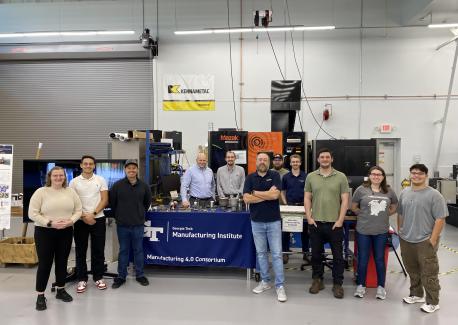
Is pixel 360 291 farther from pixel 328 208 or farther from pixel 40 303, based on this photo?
pixel 40 303

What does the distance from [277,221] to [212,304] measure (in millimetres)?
1076

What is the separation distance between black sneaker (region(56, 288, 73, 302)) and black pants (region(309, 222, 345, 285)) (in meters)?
2.62

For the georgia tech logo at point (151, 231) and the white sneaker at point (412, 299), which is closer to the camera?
the white sneaker at point (412, 299)

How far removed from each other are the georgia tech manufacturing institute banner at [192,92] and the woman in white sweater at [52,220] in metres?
6.15

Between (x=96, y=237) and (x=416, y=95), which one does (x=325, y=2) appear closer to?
(x=416, y=95)

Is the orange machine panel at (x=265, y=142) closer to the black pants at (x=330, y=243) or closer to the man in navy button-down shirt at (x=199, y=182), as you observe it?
the man in navy button-down shirt at (x=199, y=182)

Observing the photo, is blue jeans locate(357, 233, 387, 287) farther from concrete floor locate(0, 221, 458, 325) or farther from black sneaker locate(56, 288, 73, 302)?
black sneaker locate(56, 288, 73, 302)

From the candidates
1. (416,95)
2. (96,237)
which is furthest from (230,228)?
(416,95)

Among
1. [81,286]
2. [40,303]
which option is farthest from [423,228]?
[40,303]

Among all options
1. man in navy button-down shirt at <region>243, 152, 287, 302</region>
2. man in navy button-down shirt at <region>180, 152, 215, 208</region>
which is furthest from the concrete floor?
man in navy button-down shirt at <region>180, 152, 215, 208</region>

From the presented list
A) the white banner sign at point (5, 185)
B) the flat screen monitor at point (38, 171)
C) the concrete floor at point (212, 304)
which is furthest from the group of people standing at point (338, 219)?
the white banner sign at point (5, 185)

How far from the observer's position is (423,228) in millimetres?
3365

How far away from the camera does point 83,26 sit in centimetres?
977

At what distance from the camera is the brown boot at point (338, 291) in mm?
3775
